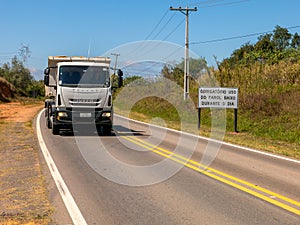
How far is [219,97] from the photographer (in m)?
21.2

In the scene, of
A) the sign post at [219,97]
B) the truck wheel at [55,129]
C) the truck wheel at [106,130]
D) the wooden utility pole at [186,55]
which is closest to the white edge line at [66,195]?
the truck wheel at [55,129]

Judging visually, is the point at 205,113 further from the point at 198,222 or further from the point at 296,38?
the point at 296,38

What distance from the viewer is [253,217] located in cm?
601

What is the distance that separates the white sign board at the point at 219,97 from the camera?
69.2 ft

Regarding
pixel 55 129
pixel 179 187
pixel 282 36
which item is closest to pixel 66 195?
pixel 179 187

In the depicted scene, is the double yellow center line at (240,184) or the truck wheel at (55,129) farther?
the truck wheel at (55,129)

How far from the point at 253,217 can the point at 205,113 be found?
21.9 meters

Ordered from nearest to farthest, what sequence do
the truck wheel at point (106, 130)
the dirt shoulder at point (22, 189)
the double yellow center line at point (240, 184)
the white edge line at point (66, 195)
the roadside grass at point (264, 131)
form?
the white edge line at point (66, 195) < the dirt shoulder at point (22, 189) < the double yellow center line at point (240, 184) < the roadside grass at point (264, 131) < the truck wheel at point (106, 130)

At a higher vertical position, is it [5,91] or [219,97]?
[5,91]

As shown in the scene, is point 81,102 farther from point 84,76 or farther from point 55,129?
point 55,129

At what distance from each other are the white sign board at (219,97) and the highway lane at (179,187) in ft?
26.2

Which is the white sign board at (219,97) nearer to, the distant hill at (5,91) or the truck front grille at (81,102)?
the truck front grille at (81,102)

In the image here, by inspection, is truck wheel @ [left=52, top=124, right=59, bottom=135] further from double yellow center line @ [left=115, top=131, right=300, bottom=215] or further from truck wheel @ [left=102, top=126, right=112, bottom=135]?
double yellow center line @ [left=115, top=131, right=300, bottom=215]

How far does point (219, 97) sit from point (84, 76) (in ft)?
25.5
